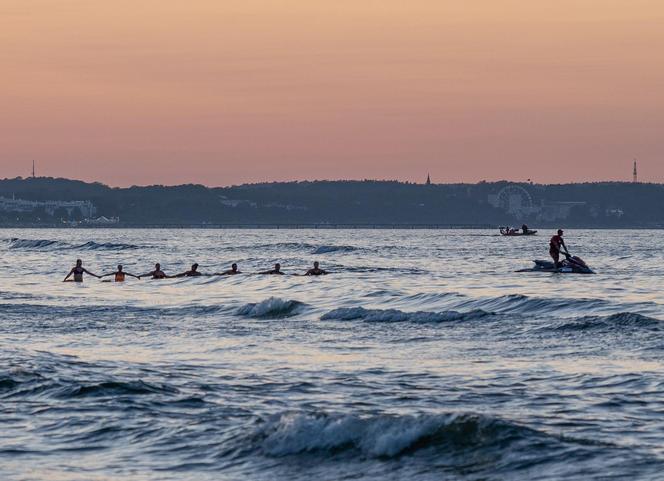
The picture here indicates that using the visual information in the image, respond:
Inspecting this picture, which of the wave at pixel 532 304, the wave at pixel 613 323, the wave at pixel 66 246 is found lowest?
Result: the wave at pixel 66 246

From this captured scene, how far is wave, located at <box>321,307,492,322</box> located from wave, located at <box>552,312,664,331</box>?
11.0 ft

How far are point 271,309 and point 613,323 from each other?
32.4 ft

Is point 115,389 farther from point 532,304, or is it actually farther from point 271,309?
point 532,304

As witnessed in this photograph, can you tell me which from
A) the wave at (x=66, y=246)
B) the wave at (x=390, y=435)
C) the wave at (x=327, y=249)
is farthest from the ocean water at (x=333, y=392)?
the wave at (x=66, y=246)

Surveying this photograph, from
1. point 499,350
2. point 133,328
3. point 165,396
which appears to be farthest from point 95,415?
point 133,328

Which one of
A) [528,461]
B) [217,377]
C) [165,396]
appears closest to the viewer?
[528,461]

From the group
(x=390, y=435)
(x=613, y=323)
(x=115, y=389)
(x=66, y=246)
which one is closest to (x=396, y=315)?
(x=613, y=323)

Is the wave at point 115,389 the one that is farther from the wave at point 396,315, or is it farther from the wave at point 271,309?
the wave at point 271,309

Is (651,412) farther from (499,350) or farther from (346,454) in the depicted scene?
(499,350)

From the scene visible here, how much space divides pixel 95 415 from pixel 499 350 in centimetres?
916

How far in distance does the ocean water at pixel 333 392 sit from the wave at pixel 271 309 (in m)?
0.09

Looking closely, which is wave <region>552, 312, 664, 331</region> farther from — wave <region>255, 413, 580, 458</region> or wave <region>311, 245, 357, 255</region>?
wave <region>311, 245, 357, 255</region>

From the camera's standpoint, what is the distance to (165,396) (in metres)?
17.9

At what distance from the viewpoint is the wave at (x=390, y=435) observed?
14156 millimetres
